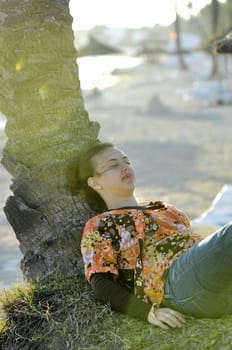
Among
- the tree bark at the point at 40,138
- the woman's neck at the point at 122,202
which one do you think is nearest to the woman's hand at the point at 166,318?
the woman's neck at the point at 122,202

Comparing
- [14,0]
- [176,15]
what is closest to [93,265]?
[14,0]

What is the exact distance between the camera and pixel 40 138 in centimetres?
393

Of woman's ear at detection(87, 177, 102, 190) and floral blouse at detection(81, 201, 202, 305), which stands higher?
woman's ear at detection(87, 177, 102, 190)

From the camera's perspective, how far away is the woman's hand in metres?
3.11

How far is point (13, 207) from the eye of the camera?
12.7ft

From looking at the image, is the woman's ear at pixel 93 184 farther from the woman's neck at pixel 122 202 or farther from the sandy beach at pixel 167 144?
the sandy beach at pixel 167 144

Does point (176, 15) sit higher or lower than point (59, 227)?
lower

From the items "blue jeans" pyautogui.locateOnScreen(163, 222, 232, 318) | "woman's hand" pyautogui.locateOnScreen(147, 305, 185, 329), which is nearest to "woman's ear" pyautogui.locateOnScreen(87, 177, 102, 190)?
"blue jeans" pyautogui.locateOnScreen(163, 222, 232, 318)

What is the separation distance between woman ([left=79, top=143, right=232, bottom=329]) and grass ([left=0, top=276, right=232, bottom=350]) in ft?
0.23

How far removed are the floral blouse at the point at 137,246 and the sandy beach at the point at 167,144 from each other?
2690 mm

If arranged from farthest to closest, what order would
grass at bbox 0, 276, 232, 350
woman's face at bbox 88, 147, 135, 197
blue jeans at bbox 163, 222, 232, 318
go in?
woman's face at bbox 88, 147, 135, 197, grass at bbox 0, 276, 232, 350, blue jeans at bbox 163, 222, 232, 318

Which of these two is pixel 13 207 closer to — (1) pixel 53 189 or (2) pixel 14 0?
(1) pixel 53 189

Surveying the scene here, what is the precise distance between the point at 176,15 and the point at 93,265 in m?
38.5

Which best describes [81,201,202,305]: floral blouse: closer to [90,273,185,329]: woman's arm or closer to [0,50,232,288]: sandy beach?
[90,273,185,329]: woman's arm
